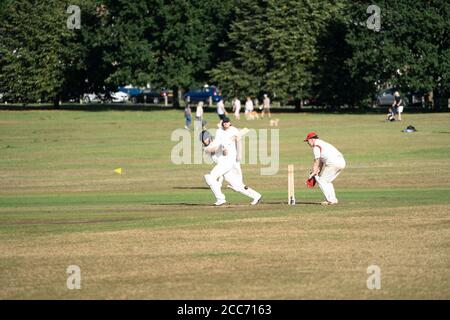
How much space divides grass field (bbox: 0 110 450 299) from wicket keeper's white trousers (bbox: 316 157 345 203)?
0.55 meters

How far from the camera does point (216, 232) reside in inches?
855

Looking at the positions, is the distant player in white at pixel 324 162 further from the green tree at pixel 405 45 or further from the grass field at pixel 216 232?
the green tree at pixel 405 45

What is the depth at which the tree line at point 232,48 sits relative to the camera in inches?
3627

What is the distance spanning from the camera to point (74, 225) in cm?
2347

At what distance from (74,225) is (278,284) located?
8490mm

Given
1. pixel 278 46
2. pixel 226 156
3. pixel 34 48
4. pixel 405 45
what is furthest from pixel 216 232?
pixel 34 48

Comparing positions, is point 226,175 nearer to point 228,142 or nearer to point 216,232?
point 228,142

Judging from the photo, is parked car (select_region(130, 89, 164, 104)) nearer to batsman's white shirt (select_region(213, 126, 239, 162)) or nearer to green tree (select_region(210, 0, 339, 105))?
green tree (select_region(210, 0, 339, 105))

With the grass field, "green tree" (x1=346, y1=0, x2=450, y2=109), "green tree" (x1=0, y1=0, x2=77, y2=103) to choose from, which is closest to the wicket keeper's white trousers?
the grass field

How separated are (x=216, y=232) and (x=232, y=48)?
86.0 metres

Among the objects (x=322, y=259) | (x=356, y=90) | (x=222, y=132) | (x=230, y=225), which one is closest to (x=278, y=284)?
(x=322, y=259)

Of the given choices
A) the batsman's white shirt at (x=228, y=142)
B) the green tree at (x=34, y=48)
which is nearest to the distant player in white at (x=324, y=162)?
the batsman's white shirt at (x=228, y=142)
